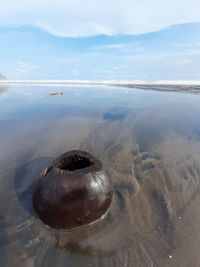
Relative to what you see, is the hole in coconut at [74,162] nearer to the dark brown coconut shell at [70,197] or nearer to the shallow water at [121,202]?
the dark brown coconut shell at [70,197]

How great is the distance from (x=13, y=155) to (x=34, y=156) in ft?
2.07

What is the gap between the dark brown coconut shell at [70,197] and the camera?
7.55 ft

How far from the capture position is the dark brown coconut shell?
2301 millimetres

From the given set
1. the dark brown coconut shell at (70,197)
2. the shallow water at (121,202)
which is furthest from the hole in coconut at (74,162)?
the shallow water at (121,202)

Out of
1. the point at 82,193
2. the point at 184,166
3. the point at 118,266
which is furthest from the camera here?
the point at 184,166

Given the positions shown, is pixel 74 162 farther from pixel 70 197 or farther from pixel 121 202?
pixel 121 202

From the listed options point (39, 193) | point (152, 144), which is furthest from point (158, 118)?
point (39, 193)

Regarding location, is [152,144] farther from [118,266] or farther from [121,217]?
[118,266]

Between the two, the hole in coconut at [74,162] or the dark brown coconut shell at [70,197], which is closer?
the dark brown coconut shell at [70,197]

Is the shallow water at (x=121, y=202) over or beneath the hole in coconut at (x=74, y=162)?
beneath

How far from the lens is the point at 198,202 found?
3.16 m

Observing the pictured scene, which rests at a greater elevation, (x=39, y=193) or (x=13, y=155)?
(x=39, y=193)

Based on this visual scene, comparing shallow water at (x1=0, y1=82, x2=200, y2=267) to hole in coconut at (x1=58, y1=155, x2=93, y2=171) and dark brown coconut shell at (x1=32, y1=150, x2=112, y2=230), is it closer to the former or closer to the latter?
→ dark brown coconut shell at (x1=32, y1=150, x2=112, y2=230)

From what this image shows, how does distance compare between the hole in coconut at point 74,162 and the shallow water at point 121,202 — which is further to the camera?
the hole in coconut at point 74,162
